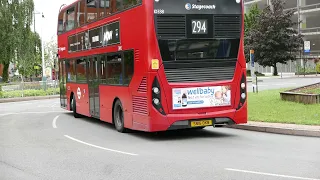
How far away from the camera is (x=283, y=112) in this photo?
16.1 m

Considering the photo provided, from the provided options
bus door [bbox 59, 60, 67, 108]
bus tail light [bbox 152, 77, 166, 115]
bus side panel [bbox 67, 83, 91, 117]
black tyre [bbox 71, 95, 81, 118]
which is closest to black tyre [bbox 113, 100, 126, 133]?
bus tail light [bbox 152, 77, 166, 115]

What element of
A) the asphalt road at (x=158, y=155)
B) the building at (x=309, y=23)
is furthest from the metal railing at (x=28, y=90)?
the building at (x=309, y=23)

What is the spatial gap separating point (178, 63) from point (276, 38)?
43880 mm

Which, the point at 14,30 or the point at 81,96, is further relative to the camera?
the point at 14,30

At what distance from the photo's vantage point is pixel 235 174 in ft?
26.6

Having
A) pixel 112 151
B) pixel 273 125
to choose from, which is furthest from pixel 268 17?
pixel 112 151

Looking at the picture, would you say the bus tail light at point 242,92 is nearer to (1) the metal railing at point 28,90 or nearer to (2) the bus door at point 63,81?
(2) the bus door at point 63,81

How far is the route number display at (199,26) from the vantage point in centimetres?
1277

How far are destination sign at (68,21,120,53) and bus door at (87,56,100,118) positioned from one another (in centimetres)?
52

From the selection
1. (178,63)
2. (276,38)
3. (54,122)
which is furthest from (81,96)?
(276,38)

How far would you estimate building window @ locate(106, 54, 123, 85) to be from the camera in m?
14.3

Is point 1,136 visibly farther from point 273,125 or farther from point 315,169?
point 315,169

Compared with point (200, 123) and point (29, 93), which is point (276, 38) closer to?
point (29, 93)

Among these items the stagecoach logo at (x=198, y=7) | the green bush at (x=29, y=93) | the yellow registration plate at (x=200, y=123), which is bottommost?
the green bush at (x=29, y=93)
